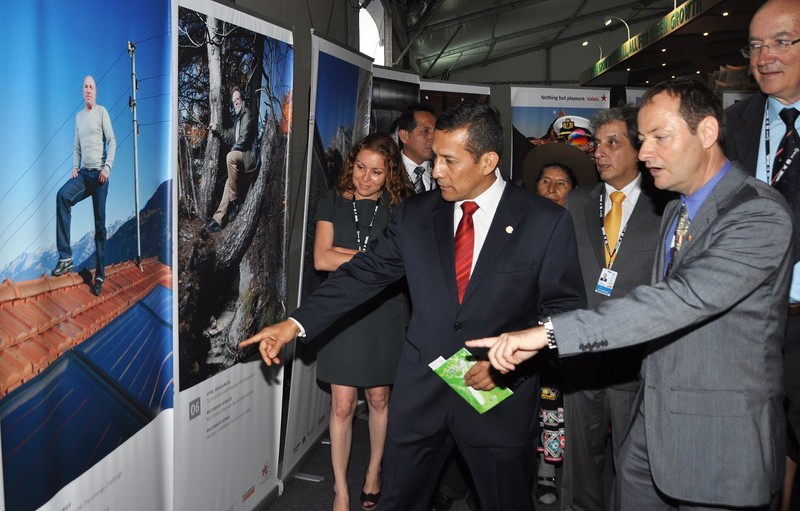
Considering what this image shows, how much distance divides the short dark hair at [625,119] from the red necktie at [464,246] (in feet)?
3.60

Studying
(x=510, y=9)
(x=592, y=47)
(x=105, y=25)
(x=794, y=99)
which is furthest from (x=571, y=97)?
(x=592, y=47)

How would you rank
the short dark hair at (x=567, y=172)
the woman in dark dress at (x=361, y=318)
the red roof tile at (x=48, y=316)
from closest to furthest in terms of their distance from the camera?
the red roof tile at (x=48, y=316) → the woman in dark dress at (x=361, y=318) → the short dark hair at (x=567, y=172)

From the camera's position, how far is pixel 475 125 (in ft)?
7.48

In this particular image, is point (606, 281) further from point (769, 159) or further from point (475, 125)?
point (475, 125)

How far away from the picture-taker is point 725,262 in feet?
5.45

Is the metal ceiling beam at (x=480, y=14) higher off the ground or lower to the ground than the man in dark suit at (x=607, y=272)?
higher

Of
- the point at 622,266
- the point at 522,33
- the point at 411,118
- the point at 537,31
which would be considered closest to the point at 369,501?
the point at 622,266

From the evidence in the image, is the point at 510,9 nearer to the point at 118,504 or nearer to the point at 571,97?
the point at 571,97

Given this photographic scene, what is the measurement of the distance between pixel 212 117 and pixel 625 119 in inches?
74.4

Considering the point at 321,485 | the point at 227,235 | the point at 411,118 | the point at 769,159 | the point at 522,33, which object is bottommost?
the point at 321,485

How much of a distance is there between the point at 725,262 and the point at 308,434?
9.26ft

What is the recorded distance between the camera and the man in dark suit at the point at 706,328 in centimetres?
168

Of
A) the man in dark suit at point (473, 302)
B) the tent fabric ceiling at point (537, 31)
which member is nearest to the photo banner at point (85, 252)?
the man in dark suit at point (473, 302)

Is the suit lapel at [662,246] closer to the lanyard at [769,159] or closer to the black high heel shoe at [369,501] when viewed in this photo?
the lanyard at [769,159]
